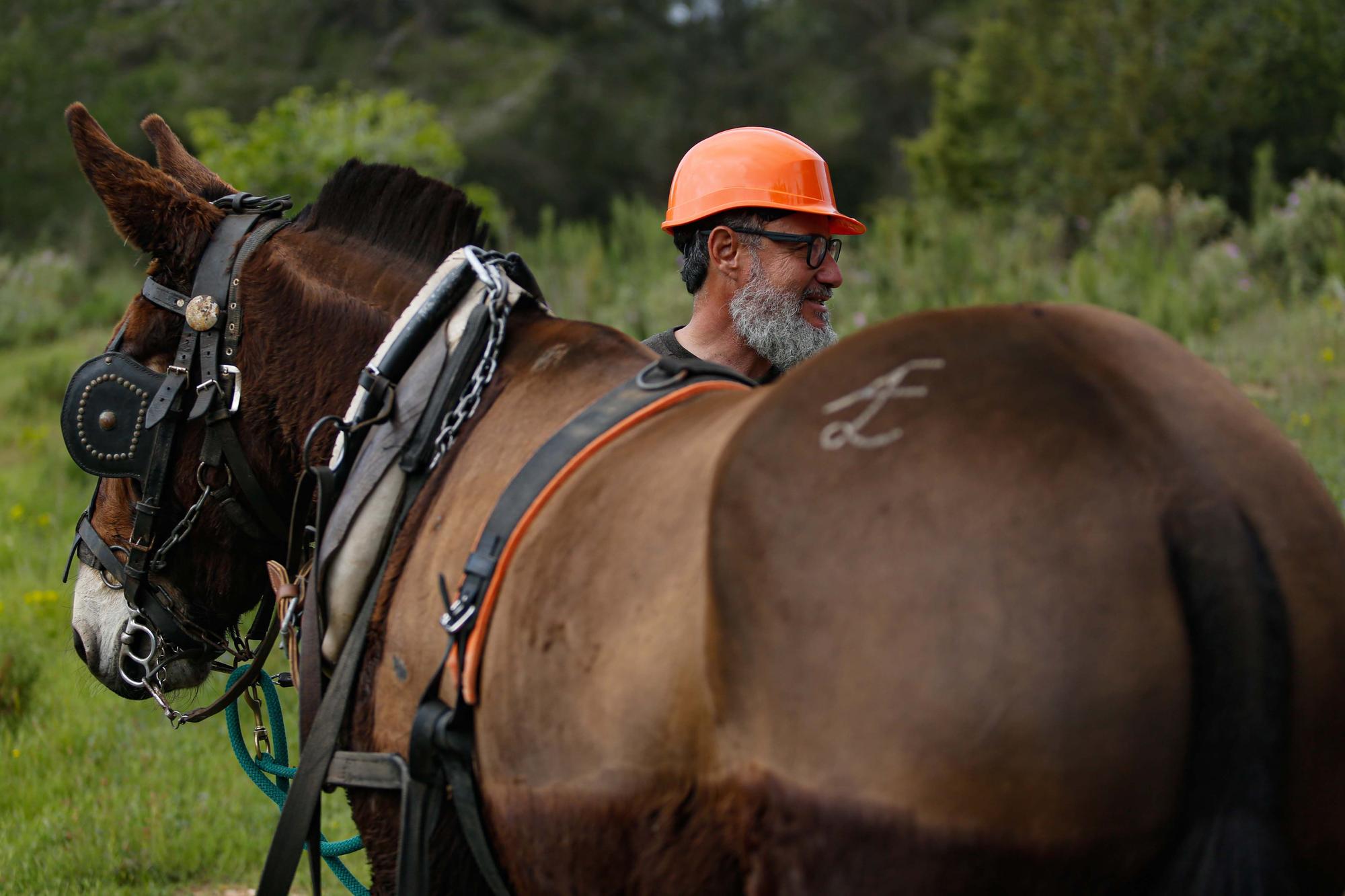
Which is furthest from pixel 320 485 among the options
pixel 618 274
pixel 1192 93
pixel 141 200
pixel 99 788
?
pixel 1192 93

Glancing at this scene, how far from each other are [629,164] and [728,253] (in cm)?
2160

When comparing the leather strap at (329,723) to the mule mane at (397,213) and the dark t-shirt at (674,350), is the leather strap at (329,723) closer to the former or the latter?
the mule mane at (397,213)

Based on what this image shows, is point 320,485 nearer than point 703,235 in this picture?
Yes

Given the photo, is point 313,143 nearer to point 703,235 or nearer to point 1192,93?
point 703,235

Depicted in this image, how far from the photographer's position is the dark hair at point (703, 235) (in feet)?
10.2

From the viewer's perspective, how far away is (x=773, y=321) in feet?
10.2

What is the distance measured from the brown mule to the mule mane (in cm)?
102

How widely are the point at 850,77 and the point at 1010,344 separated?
25783mm

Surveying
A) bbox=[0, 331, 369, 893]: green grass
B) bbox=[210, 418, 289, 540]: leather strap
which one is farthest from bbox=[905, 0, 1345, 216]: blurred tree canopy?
bbox=[210, 418, 289, 540]: leather strap

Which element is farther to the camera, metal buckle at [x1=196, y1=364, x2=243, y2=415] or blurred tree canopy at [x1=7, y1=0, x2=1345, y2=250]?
blurred tree canopy at [x1=7, y1=0, x2=1345, y2=250]

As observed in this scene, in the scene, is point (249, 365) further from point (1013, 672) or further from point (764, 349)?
point (1013, 672)

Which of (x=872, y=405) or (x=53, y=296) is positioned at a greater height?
(x=872, y=405)

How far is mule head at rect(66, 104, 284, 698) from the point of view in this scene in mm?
2441

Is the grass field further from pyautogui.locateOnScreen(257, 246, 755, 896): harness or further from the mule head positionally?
pyautogui.locateOnScreen(257, 246, 755, 896): harness
